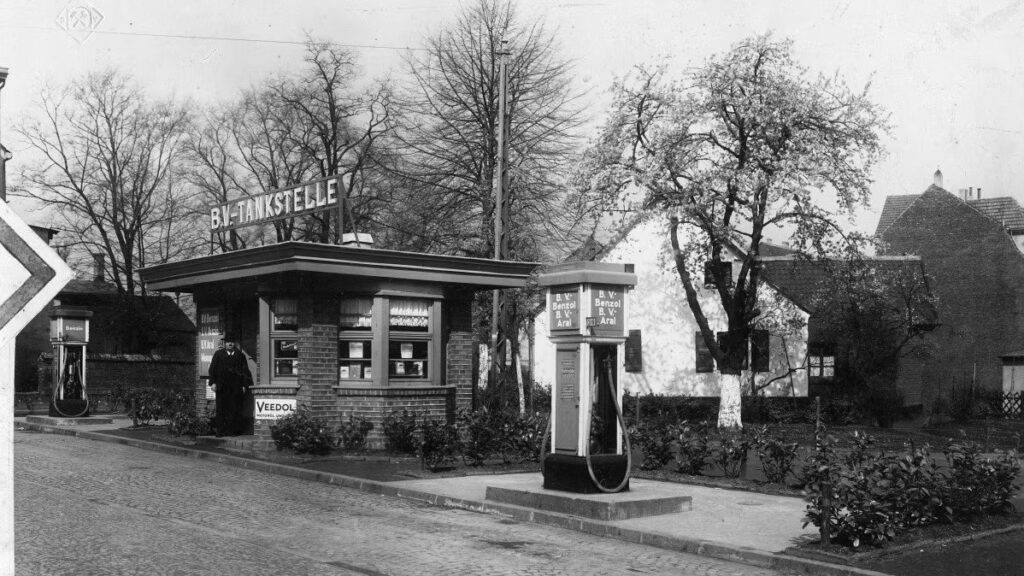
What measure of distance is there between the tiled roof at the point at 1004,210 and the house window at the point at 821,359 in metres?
11.7

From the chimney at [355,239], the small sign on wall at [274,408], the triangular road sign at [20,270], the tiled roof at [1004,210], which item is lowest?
the small sign on wall at [274,408]

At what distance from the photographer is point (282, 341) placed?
20.3 m

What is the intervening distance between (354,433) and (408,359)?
2053 mm

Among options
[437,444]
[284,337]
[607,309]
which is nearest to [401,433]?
[437,444]

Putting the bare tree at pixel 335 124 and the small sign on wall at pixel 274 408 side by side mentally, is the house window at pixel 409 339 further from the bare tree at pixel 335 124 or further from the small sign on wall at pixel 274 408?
the bare tree at pixel 335 124

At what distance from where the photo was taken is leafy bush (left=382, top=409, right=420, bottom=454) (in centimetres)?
1866

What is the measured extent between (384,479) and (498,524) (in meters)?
3.74

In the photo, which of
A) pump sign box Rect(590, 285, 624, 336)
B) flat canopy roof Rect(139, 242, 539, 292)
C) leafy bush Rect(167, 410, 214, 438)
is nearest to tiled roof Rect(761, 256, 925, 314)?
flat canopy roof Rect(139, 242, 539, 292)

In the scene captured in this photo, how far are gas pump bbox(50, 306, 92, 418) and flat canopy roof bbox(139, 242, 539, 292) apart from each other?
29.0ft

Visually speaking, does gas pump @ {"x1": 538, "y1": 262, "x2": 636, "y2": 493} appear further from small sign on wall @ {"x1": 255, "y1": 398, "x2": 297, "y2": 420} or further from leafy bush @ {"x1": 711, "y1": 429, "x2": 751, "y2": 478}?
small sign on wall @ {"x1": 255, "y1": 398, "x2": 297, "y2": 420}

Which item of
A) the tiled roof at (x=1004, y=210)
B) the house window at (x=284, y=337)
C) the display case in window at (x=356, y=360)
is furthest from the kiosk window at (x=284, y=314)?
the tiled roof at (x=1004, y=210)

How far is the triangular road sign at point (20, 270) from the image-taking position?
3152mm

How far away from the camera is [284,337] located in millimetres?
20250

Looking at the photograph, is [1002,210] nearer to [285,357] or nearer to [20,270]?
[285,357]
